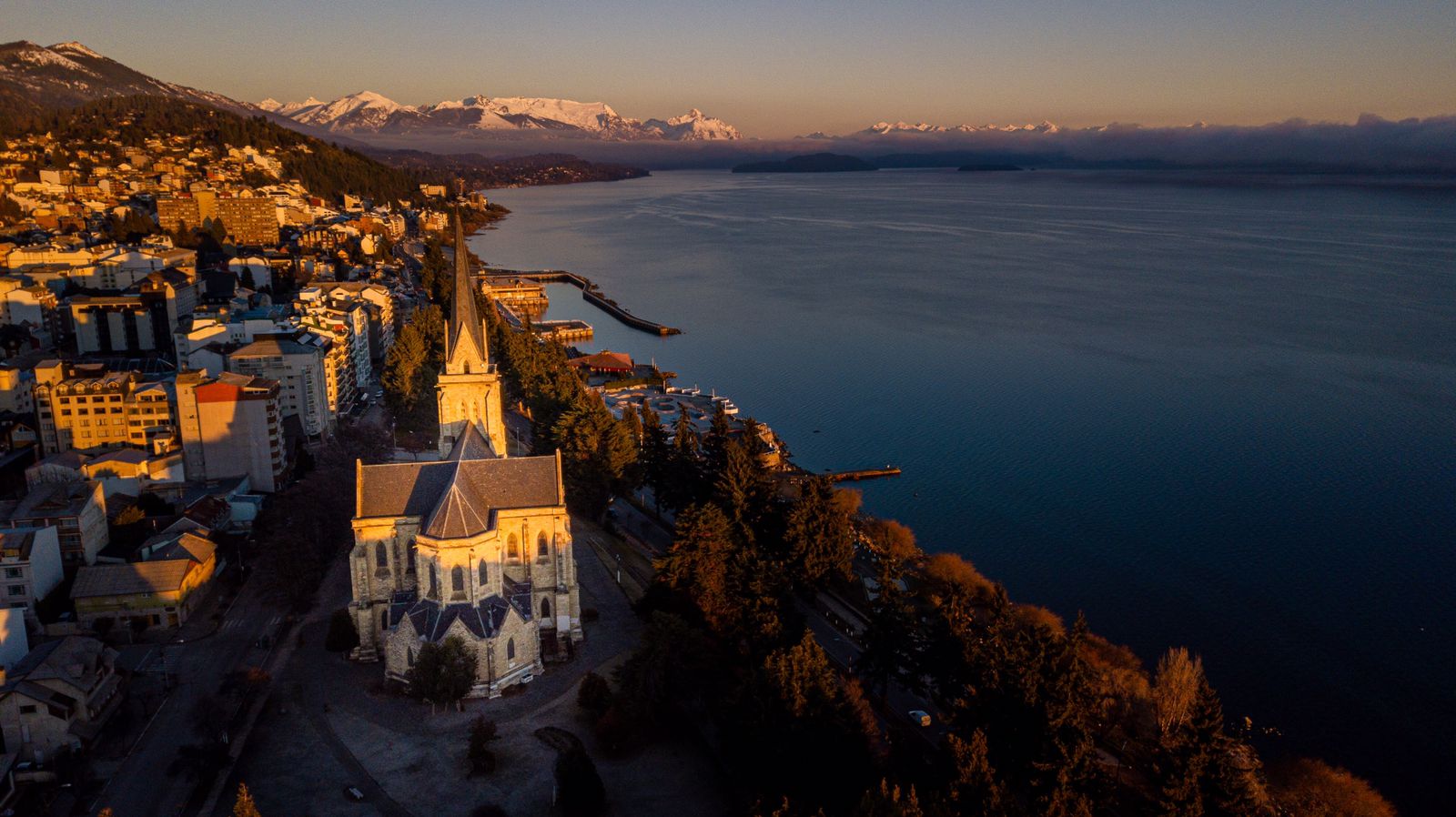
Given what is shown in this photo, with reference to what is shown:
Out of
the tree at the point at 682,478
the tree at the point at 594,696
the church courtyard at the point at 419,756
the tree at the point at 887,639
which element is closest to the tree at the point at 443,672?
the church courtyard at the point at 419,756

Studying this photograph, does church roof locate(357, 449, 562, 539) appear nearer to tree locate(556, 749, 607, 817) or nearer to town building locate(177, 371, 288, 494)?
tree locate(556, 749, 607, 817)

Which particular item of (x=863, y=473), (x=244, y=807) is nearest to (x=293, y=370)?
(x=863, y=473)

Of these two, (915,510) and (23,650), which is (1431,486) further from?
(23,650)

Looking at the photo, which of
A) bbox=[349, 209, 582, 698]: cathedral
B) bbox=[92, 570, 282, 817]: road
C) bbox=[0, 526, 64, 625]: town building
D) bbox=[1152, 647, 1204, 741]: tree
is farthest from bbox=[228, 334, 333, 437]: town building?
bbox=[1152, 647, 1204, 741]: tree

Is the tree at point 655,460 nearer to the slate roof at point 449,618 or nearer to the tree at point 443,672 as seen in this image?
the slate roof at point 449,618

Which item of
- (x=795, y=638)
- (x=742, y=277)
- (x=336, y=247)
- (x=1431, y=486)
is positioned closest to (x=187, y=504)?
(x=795, y=638)

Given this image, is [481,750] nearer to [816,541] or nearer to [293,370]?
[816,541]

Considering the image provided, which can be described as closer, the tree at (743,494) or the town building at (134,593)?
the town building at (134,593)
